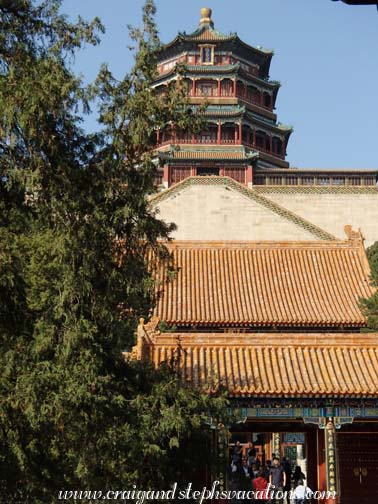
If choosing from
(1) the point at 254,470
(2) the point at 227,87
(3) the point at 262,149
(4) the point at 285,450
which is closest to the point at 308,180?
Result: (3) the point at 262,149

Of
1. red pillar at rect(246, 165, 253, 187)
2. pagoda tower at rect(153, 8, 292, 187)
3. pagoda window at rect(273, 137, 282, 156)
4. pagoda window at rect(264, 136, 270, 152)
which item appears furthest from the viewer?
pagoda window at rect(273, 137, 282, 156)

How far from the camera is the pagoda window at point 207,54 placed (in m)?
43.3

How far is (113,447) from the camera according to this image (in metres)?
9.76

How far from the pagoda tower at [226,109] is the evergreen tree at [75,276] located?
2986cm

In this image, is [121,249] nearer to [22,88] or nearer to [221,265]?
[22,88]

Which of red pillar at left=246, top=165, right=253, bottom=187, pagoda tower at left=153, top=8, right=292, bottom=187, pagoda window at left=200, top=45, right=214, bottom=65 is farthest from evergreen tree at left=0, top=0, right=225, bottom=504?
pagoda window at left=200, top=45, right=214, bottom=65

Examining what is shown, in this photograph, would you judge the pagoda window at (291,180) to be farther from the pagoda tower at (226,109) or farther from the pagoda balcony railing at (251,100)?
the pagoda balcony railing at (251,100)

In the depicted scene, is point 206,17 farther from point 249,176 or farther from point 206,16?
point 249,176

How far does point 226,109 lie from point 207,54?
3.89m

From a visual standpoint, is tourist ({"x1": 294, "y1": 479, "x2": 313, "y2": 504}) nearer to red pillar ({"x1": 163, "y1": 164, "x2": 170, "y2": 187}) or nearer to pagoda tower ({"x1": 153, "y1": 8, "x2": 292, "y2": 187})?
pagoda tower ({"x1": 153, "y1": 8, "x2": 292, "y2": 187})

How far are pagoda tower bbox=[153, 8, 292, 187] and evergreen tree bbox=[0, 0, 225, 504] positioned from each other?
98.0 feet

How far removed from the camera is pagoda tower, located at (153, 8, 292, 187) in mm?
41250

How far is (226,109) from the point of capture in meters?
41.8

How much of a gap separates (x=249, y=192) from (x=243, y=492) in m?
24.4
